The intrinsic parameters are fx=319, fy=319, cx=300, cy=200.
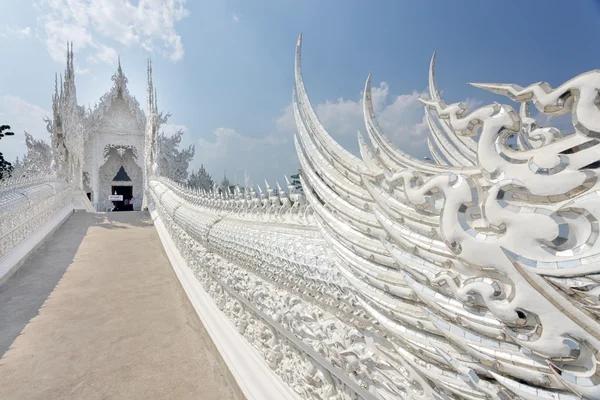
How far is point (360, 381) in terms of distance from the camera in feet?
3.54

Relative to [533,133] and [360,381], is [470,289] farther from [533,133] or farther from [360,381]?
[360,381]

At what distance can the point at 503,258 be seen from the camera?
59 cm

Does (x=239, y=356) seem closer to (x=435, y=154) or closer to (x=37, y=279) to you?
(x=435, y=154)

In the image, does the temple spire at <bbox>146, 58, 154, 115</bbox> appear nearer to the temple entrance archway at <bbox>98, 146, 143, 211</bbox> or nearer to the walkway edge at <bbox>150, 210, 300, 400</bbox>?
the temple entrance archway at <bbox>98, 146, 143, 211</bbox>

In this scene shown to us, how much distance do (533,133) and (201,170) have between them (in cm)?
1227

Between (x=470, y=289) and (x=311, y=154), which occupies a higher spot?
(x=311, y=154)

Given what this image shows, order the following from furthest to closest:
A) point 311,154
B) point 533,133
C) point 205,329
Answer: point 205,329
point 311,154
point 533,133

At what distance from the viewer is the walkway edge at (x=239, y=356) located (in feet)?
5.09

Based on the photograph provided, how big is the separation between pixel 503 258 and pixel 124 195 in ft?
61.6

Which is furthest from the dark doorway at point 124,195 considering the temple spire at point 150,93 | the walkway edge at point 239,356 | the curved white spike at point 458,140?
the curved white spike at point 458,140

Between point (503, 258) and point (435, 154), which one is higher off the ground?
point (435, 154)

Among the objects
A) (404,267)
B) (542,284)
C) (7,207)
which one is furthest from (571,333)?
(7,207)

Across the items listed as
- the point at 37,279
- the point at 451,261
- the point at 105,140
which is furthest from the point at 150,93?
the point at 451,261

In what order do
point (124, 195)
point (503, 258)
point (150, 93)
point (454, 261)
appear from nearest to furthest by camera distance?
point (503, 258) < point (454, 261) < point (150, 93) < point (124, 195)
